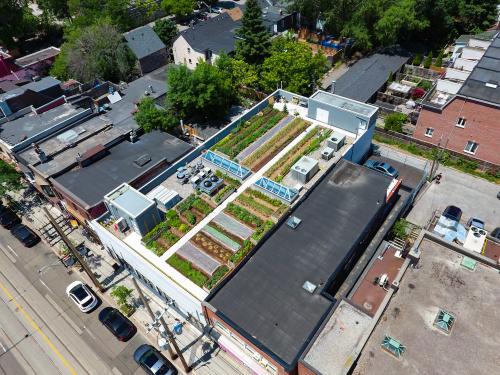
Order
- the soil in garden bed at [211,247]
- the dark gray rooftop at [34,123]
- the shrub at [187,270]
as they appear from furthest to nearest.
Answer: the dark gray rooftop at [34,123], the soil in garden bed at [211,247], the shrub at [187,270]

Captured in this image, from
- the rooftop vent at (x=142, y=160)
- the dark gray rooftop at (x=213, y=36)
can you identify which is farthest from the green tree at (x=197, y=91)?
the dark gray rooftop at (x=213, y=36)

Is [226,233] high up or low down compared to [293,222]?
down

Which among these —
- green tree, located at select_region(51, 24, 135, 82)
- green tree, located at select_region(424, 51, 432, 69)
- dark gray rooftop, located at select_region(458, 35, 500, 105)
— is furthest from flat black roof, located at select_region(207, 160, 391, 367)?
green tree, located at select_region(51, 24, 135, 82)

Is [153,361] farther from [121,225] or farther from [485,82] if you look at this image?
[485,82]

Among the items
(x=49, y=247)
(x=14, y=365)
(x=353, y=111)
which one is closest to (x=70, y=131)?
(x=49, y=247)

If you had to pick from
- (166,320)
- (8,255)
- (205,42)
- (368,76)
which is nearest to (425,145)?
(368,76)

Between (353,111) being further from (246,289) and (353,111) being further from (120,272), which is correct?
(120,272)

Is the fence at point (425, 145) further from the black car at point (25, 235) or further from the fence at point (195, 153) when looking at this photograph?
the black car at point (25, 235)
